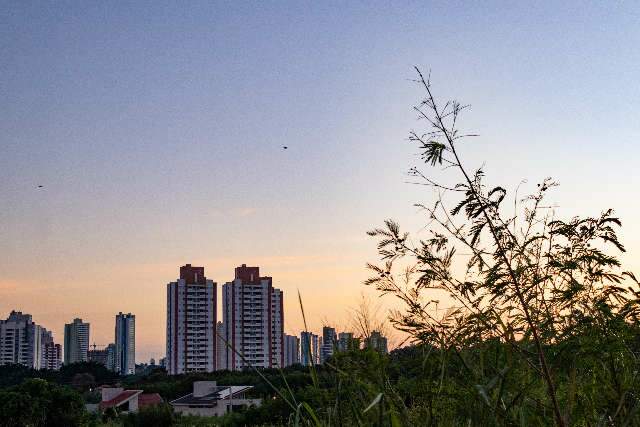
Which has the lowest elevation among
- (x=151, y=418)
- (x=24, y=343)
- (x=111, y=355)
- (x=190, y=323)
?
(x=151, y=418)

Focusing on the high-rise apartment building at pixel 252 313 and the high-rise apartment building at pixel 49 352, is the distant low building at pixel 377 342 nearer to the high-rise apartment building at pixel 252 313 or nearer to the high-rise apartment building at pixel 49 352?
the high-rise apartment building at pixel 252 313

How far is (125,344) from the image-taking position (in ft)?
522

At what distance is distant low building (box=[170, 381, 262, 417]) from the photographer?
3281cm


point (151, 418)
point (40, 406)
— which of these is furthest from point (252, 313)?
point (40, 406)

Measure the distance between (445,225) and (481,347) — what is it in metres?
0.51

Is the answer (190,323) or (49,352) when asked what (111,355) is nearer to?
(49,352)

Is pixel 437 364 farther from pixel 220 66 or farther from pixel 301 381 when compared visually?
pixel 301 381

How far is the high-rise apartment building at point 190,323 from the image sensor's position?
267 ft

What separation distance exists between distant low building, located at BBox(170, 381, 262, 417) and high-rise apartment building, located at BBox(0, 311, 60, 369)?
85.0 m

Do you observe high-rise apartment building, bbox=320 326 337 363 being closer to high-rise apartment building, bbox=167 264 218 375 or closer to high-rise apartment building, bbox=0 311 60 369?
high-rise apartment building, bbox=167 264 218 375

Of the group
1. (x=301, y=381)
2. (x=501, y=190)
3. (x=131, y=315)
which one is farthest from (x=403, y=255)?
(x=131, y=315)

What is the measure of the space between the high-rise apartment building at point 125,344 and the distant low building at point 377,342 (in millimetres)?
164714

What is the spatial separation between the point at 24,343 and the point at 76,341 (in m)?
36.0

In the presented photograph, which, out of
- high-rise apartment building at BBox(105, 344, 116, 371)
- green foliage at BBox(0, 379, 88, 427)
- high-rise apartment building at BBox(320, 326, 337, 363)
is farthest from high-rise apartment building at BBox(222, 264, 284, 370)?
high-rise apartment building at BBox(320, 326, 337, 363)
